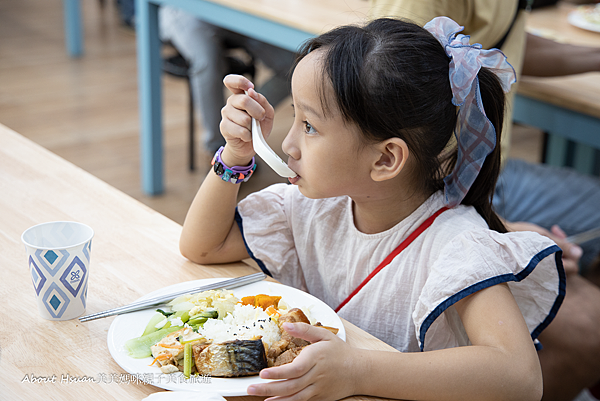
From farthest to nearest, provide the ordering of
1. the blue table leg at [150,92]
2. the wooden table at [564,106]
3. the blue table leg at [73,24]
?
the blue table leg at [73,24]
the blue table leg at [150,92]
the wooden table at [564,106]

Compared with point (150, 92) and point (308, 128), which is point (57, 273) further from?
point (150, 92)

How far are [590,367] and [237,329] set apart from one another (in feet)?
2.97

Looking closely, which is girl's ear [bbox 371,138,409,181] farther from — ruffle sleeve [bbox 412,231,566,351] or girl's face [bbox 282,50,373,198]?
ruffle sleeve [bbox 412,231,566,351]

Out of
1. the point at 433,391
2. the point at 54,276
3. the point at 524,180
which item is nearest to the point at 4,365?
the point at 54,276

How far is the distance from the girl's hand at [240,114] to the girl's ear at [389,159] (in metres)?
0.20

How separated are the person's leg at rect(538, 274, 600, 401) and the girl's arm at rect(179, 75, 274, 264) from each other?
679 mm

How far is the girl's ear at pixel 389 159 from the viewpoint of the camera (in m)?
0.87

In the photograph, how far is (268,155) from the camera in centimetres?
89

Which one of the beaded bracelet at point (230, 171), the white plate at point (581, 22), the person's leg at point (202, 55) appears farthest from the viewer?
the person's leg at point (202, 55)

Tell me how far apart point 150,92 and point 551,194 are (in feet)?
5.42

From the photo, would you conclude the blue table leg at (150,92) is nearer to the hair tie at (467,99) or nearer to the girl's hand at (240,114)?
the girl's hand at (240,114)

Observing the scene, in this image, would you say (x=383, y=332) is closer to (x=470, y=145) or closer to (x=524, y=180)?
(x=470, y=145)

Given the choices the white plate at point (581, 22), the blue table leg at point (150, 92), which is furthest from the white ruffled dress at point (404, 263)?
the blue table leg at point (150, 92)

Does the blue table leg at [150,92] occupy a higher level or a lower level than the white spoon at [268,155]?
lower
